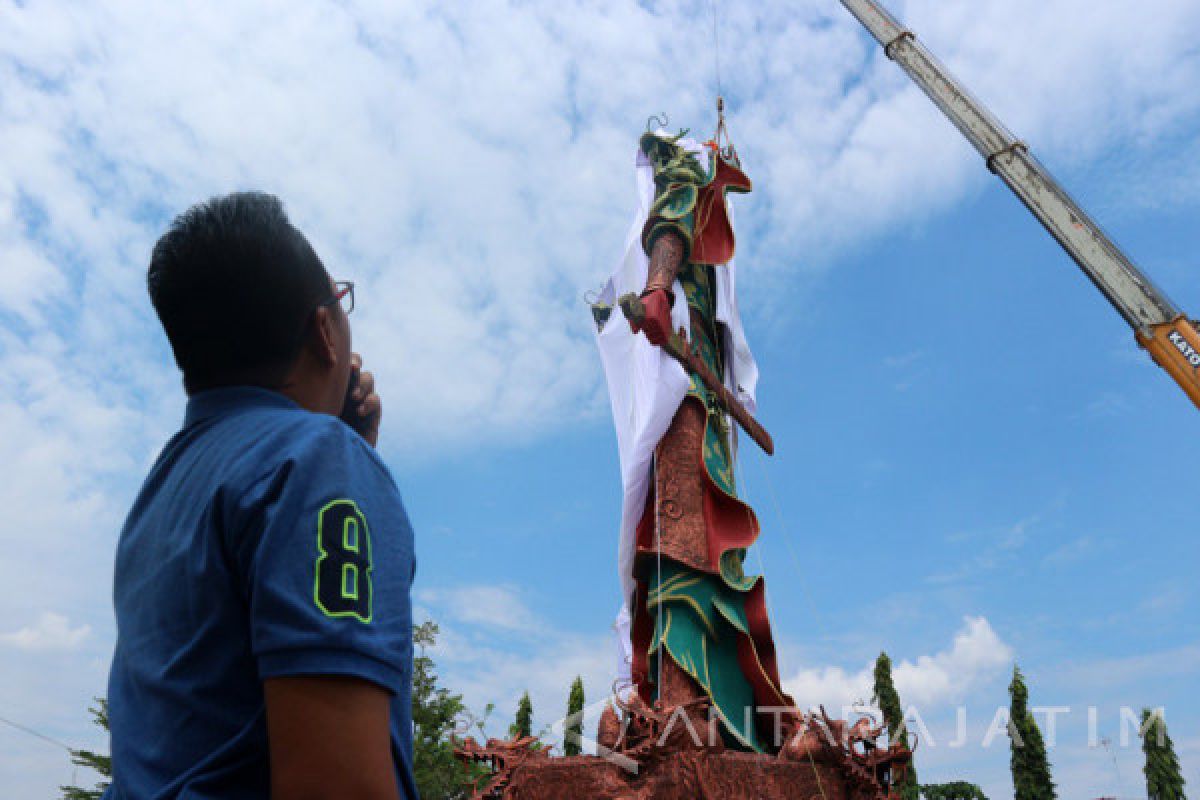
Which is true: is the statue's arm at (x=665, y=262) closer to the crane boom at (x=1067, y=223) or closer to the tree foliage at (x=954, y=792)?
the crane boom at (x=1067, y=223)

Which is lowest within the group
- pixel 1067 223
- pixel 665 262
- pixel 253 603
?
pixel 253 603

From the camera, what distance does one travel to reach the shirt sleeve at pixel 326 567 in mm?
844

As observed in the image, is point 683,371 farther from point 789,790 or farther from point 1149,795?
point 1149,795

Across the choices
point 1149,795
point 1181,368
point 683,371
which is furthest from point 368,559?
point 1149,795

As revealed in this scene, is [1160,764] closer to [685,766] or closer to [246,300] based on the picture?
[685,766]

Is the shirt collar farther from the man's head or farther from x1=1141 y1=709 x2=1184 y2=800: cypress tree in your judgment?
x1=1141 y1=709 x2=1184 y2=800: cypress tree

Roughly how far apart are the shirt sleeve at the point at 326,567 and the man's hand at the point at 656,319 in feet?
21.1

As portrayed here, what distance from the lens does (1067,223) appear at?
9.93 meters

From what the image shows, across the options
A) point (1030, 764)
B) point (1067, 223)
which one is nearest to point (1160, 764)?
point (1030, 764)

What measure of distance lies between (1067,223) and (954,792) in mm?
7310

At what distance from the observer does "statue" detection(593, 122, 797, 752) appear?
6.78 m

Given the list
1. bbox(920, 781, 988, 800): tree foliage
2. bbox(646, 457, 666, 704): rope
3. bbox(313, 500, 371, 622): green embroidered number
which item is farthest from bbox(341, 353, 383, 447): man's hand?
bbox(920, 781, 988, 800): tree foliage

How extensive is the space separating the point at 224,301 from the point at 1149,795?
47.9 feet

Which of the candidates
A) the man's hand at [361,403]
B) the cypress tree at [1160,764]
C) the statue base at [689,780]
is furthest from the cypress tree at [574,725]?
the cypress tree at [1160,764]
